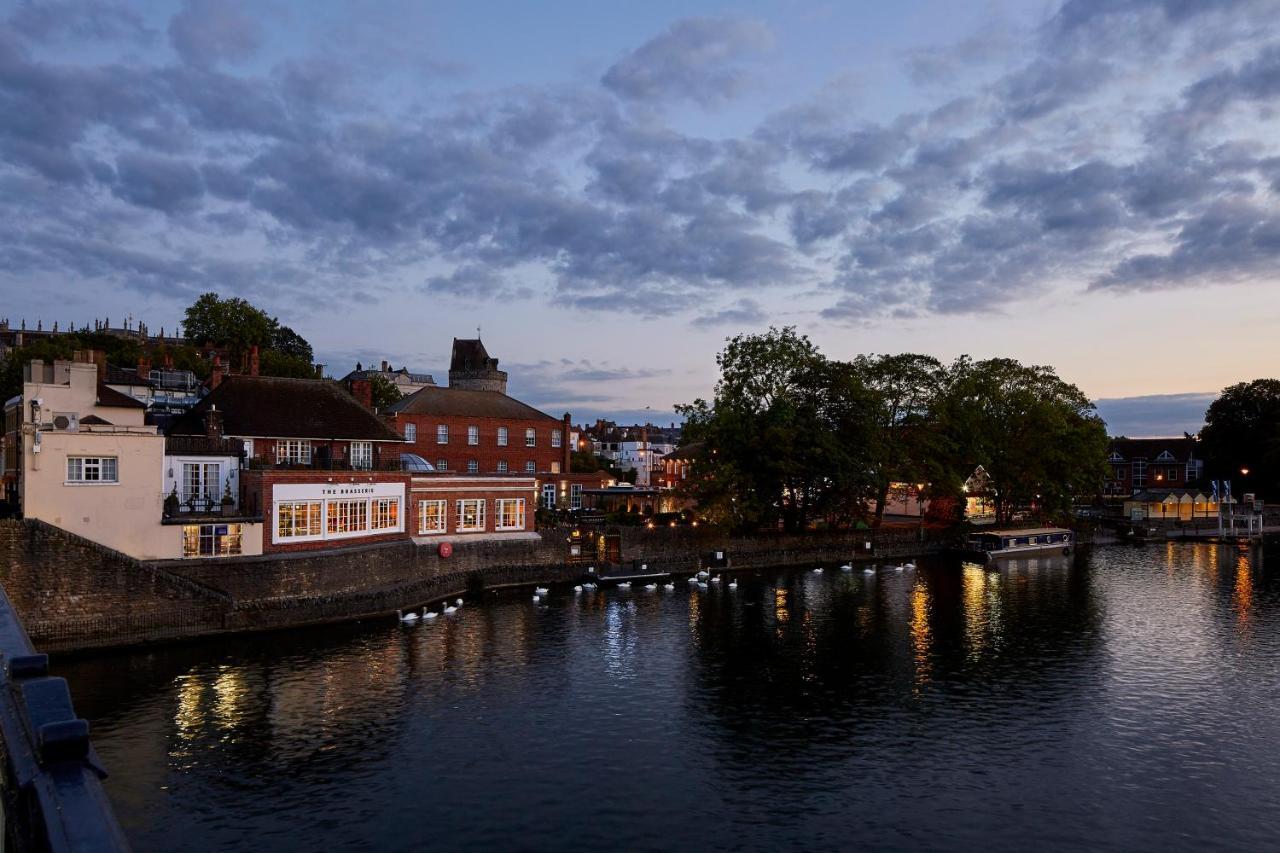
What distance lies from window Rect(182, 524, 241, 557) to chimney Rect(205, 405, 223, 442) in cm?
609

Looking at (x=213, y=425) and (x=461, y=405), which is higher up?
(x=461, y=405)

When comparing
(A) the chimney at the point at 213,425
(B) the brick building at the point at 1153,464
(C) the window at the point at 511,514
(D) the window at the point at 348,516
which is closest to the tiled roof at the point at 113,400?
(A) the chimney at the point at 213,425

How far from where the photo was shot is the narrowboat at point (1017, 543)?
286 feet

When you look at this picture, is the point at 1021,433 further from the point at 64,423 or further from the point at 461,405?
the point at 64,423

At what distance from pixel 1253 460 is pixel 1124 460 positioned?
102 ft

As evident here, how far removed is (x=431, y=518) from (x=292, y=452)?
35.5 ft

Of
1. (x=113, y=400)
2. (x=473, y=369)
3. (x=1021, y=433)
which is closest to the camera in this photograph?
(x=113, y=400)

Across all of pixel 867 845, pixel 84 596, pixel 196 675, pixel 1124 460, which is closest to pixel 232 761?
pixel 196 675

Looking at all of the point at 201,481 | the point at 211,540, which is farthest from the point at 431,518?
the point at 211,540

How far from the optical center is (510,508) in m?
65.2

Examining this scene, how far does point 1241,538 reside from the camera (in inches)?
4003

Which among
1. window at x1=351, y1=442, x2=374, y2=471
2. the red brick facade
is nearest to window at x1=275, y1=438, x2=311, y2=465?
window at x1=351, y1=442, x2=374, y2=471

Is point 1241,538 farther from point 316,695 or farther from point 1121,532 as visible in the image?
point 316,695

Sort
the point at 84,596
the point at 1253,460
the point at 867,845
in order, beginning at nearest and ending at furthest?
the point at 867,845 < the point at 84,596 < the point at 1253,460
